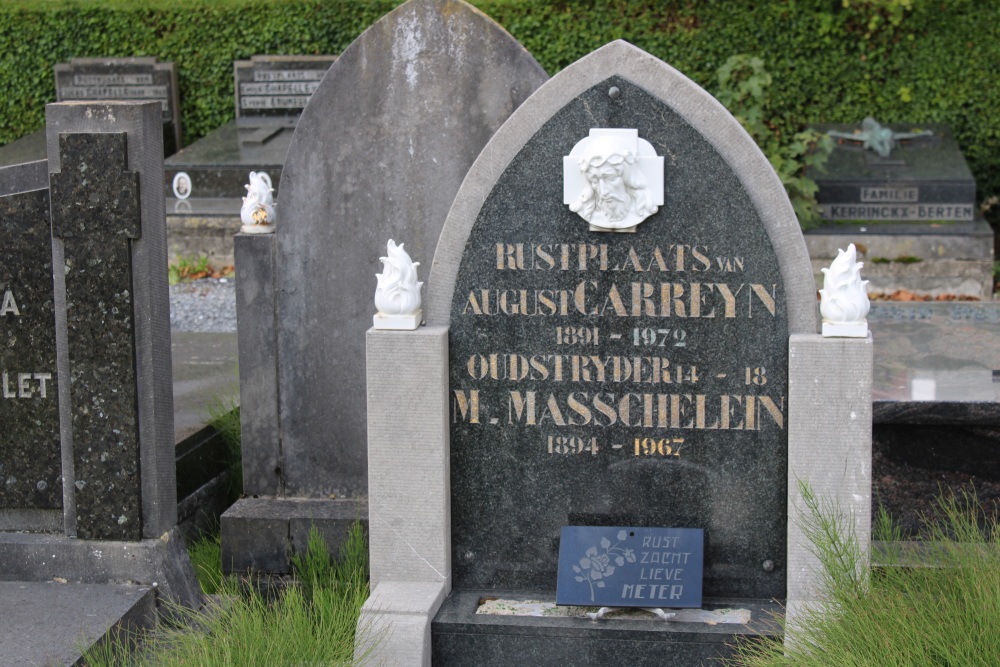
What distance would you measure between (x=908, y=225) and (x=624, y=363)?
7387 millimetres

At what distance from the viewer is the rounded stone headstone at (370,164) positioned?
4906mm

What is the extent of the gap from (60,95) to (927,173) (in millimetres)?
8888

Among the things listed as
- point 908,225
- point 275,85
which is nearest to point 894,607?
point 908,225

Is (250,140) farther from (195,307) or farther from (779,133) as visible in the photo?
(779,133)

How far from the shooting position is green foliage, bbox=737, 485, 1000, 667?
10.5 ft

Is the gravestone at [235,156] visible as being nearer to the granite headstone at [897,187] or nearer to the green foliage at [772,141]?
the green foliage at [772,141]

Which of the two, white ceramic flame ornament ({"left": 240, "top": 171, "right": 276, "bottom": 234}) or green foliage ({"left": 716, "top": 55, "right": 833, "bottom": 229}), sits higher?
green foliage ({"left": 716, "top": 55, "right": 833, "bottom": 229})

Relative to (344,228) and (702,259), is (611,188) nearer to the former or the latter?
(702,259)

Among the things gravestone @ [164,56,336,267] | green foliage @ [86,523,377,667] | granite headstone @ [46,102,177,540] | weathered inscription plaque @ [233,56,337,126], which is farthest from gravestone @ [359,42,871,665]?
weathered inscription plaque @ [233,56,337,126]

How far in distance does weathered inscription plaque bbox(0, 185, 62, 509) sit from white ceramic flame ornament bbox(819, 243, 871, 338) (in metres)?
2.64

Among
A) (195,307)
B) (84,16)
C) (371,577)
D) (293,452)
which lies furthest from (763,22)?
(371,577)

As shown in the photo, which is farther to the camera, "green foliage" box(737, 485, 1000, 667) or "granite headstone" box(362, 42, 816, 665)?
"granite headstone" box(362, 42, 816, 665)

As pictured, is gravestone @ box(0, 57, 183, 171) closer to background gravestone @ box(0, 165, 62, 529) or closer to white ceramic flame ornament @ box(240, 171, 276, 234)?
white ceramic flame ornament @ box(240, 171, 276, 234)

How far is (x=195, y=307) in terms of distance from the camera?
10.3 metres
